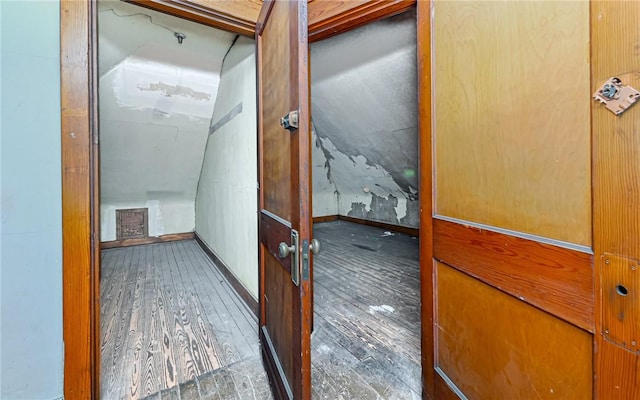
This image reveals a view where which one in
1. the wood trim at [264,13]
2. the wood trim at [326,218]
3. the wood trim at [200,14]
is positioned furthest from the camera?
the wood trim at [326,218]

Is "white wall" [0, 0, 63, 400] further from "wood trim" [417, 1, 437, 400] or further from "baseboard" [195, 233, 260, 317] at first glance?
"wood trim" [417, 1, 437, 400]

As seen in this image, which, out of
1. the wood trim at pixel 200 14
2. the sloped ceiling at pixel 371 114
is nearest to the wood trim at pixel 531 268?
the wood trim at pixel 200 14

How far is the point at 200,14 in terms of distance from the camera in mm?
1439

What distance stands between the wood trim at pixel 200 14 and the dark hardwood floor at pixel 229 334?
1.93 metres

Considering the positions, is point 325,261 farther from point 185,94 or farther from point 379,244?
point 185,94

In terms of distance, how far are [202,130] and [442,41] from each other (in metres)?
3.16

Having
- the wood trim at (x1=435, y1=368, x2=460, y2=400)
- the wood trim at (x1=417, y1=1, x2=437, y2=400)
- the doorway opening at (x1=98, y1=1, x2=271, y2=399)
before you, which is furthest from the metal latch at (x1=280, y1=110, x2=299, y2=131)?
the wood trim at (x1=435, y1=368, x2=460, y2=400)

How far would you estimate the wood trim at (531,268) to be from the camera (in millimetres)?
631

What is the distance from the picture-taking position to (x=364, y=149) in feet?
13.9

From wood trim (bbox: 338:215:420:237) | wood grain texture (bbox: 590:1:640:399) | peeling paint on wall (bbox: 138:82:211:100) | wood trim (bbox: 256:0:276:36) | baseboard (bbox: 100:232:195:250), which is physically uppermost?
peeling paint on wall (bbox: 138:82:211:100)

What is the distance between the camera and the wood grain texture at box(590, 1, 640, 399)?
0.53 metres

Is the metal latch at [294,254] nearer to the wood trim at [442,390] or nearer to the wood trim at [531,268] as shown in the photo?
the wood trim at [531,268]

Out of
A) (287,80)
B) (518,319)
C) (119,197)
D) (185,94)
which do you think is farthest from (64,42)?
(119,197)

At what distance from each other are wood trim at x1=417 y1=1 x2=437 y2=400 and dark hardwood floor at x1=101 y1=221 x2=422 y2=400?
25 cm
